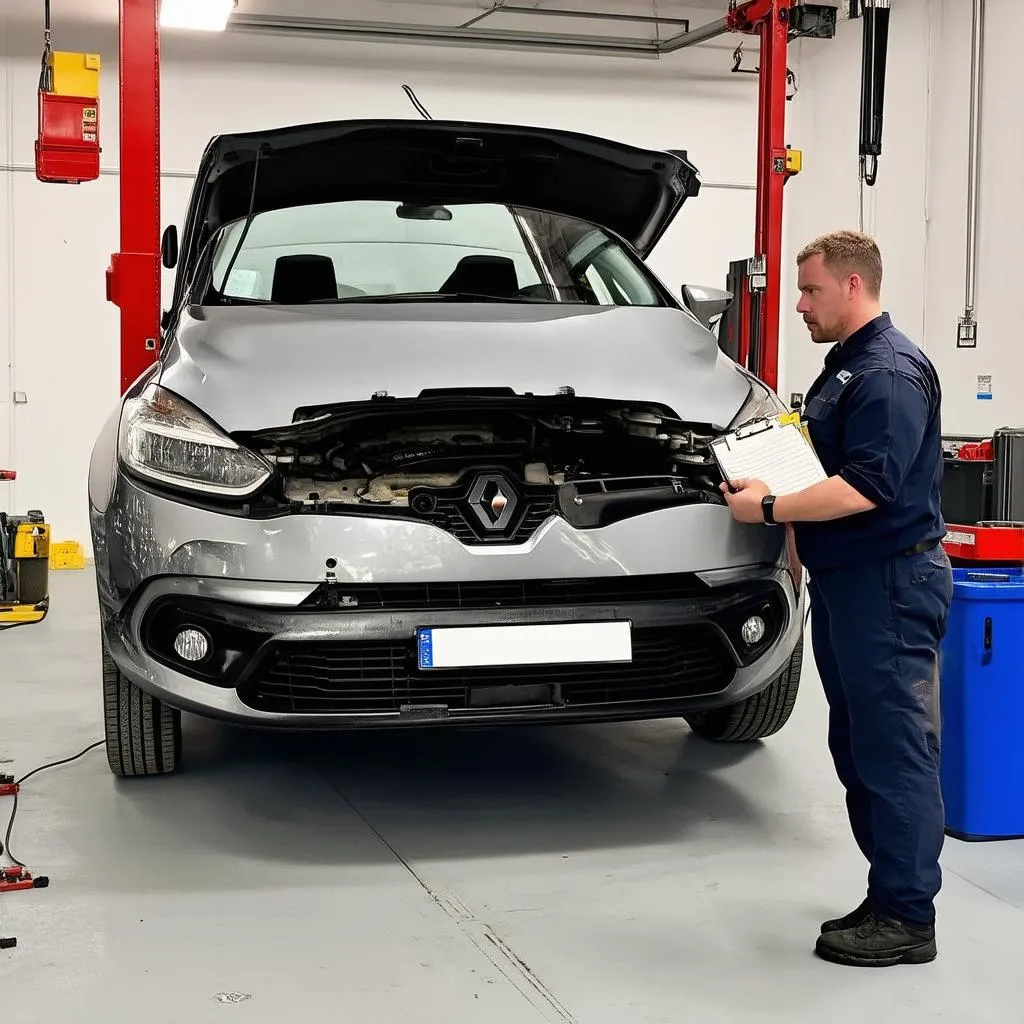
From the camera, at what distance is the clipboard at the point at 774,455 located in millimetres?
2375

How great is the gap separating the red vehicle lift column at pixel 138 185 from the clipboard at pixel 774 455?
2600 mm

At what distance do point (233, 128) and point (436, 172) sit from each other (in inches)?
247

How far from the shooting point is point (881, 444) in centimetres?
220

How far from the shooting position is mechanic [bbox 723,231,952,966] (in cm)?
221

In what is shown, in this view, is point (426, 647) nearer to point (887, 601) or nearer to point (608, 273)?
point (887, 601)

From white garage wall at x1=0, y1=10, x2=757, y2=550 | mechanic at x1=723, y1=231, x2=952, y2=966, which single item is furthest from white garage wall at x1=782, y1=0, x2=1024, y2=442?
mechanic at x1=723, y1=231, x2=952, y2=966

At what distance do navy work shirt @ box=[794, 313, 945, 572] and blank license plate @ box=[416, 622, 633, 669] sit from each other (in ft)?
1.54

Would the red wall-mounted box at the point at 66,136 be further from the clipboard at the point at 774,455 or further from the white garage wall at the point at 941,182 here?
the white garage wall at the point at 941,182

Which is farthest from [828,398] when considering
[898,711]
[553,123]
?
[553,123]

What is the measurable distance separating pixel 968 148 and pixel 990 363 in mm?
1495

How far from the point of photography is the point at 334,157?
3.59 meters

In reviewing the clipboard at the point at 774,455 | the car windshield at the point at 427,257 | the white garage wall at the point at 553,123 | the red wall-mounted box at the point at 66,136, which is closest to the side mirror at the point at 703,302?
the car windshield at the point at 427,257

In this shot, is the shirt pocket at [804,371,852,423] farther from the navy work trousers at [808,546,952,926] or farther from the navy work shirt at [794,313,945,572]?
the navy work trousers at [808,546,952,926]

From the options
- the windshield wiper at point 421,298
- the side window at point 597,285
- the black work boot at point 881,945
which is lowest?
the black work boot at point 881,945
